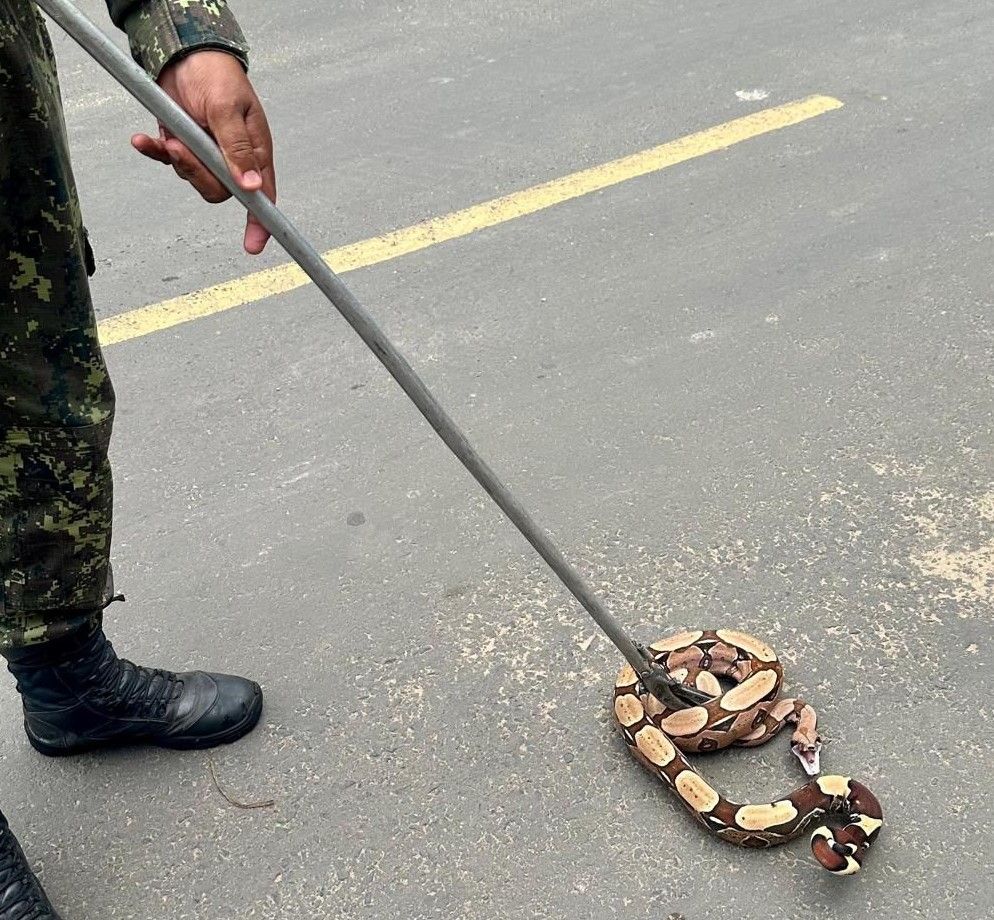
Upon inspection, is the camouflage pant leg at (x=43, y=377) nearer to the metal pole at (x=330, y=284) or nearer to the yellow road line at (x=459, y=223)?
the metal pole at (x=330, y=284)

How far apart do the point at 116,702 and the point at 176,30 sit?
60.3 inches

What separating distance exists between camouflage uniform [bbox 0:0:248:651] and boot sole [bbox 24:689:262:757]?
0.39m

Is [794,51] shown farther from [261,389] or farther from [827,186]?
[261,389]

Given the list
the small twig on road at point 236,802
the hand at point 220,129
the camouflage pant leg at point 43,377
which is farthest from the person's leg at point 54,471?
the hand at point 220,129

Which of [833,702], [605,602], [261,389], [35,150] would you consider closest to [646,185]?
[261,389]

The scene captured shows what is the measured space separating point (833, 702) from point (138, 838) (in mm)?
1681

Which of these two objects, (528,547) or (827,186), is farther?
(827,186)

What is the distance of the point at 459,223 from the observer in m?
4.43

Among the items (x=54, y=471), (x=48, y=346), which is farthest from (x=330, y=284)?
(x=54, y=471)

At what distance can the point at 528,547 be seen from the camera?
3039 mm

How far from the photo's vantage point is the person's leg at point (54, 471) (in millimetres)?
1931

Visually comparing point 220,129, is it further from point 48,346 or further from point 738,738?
point 738,738

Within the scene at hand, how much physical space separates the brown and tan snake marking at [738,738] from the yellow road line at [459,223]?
2.31 m

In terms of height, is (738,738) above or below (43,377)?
below
